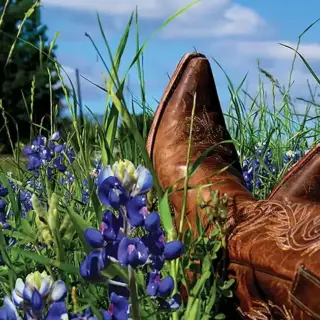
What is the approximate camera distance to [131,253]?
0.98m

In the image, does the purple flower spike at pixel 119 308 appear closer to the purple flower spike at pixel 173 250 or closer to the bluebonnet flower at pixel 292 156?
the purple flower spike at pixel 173 250

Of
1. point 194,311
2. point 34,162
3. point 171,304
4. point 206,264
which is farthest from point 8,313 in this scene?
point 34,162

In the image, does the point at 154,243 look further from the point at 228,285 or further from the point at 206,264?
the point at 228,285

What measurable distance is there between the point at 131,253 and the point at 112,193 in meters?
0.09

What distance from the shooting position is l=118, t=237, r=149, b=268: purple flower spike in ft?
3.21

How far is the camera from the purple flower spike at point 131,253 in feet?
3.21

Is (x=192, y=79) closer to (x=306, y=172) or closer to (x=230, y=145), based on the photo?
(x=230, y=145)

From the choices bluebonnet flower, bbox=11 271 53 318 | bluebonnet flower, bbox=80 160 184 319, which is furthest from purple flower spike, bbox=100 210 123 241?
bluebonnet flower, bbox=11 271 53 318

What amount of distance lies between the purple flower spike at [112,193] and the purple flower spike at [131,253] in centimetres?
6

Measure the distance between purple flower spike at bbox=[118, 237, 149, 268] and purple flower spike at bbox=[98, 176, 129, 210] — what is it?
0.18 ft

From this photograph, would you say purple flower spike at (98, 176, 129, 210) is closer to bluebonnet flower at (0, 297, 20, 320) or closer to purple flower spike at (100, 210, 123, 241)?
purple flower spike at (100, 210, 123, 241)

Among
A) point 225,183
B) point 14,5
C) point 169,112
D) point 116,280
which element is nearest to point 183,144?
point 169,112

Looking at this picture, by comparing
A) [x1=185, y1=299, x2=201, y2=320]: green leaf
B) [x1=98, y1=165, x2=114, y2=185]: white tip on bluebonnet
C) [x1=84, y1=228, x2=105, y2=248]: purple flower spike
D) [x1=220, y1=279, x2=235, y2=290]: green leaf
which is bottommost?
[x1=220, y1=279, x2=235, y2=290]: green leaf

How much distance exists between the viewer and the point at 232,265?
1562 mm
